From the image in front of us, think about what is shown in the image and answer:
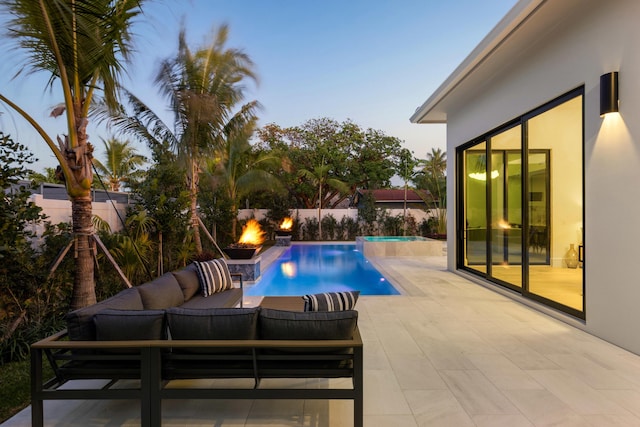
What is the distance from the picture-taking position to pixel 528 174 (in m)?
5.86

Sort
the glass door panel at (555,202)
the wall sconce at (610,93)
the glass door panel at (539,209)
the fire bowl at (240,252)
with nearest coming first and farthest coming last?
the wall sconce at (610,93)
the glass door panel at (555,202)
the glass door panel at (539,209)
the fire bowl at (240,252)

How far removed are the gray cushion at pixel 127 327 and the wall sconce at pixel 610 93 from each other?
477cm

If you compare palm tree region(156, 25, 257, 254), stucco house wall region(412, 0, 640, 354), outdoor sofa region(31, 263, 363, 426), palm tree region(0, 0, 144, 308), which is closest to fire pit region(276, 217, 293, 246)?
palm tree region(156, 25, 257, 254)

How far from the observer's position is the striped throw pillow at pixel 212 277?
179 inches

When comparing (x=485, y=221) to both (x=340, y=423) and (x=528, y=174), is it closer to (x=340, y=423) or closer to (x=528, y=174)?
(x=528, y=174)

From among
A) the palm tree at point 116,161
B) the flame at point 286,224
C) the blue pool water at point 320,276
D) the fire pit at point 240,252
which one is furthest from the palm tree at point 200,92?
the palm tree at point 116,161

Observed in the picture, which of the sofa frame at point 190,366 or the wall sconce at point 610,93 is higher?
the wall sconce at point 610,93

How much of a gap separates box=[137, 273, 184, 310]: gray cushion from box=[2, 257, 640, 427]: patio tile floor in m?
0.89

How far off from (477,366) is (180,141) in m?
7.75

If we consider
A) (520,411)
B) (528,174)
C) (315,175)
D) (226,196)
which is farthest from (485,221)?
(315,175)

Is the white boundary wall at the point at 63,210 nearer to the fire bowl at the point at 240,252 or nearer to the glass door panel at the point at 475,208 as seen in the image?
the fire bowl at the point at 240,252

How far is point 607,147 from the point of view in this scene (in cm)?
402

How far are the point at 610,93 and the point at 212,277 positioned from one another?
502 cm

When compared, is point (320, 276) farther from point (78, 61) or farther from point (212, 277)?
point (78, 61)
